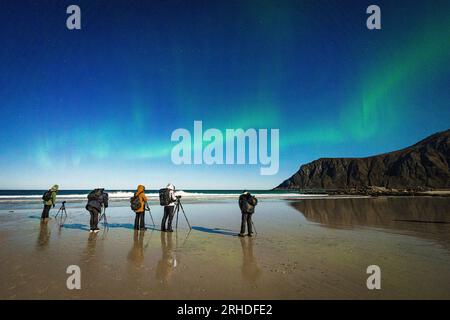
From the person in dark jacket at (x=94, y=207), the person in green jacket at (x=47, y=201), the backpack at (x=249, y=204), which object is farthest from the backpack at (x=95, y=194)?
the backpack at (x=249, y=204)

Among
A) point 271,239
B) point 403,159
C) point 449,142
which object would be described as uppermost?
point 449,142

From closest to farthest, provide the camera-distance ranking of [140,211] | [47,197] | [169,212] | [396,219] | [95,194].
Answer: [169,212] → [95,194] → [140,211] → [47,197] → [396,219]

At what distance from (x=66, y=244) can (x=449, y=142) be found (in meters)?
174

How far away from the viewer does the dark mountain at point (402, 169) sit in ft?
394

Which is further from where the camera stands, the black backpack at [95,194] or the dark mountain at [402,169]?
the dark mountain at [402,169]

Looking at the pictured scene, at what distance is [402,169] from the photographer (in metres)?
134

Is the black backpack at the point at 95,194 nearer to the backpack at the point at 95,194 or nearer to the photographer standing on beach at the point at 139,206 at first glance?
the backpack at the point at 95,194

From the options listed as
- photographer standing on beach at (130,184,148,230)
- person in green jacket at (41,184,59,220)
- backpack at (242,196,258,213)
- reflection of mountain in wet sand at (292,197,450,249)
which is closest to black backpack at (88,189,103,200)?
photographer standing on beach at (130,184,148,230)

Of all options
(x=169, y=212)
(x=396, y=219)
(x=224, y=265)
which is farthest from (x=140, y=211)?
(x=396, y=219)

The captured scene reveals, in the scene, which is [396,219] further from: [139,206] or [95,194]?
[95,194]

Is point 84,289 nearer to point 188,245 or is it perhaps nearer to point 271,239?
point 188,245

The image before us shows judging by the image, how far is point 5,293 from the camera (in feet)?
14.9
